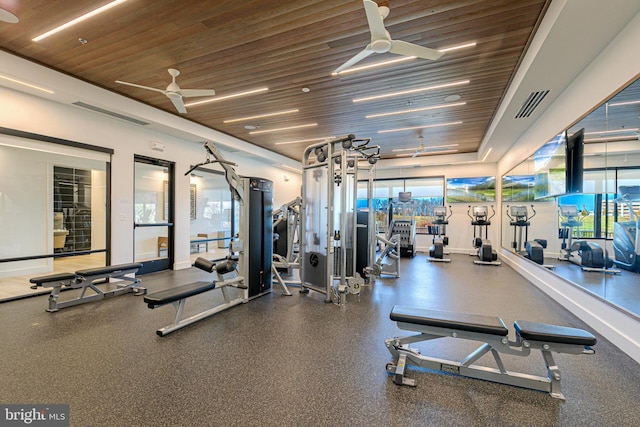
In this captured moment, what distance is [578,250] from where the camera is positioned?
3764mm

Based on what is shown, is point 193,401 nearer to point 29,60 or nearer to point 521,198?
point 29,60

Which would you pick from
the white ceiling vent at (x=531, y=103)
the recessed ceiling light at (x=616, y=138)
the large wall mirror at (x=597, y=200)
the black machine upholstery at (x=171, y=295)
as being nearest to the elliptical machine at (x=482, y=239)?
the large wall mirror at (x=597, y=200)

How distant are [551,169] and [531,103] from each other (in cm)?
107

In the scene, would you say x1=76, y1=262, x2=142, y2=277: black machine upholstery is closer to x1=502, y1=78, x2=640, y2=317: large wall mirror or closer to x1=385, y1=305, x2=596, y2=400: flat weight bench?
x1=385, y1=305, x2=596, y2=400: flat weight bench

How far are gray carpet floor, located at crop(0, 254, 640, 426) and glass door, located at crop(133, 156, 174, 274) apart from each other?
2183mm

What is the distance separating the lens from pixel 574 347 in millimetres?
1925

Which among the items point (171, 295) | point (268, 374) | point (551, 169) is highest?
point (551, 169)

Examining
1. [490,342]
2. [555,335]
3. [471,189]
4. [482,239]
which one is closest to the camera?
[555,335]

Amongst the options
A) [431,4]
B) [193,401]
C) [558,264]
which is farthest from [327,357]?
[558,264]

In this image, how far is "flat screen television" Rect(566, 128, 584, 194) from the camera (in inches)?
139

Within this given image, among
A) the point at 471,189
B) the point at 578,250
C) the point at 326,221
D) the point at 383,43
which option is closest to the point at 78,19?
the point at 383,43

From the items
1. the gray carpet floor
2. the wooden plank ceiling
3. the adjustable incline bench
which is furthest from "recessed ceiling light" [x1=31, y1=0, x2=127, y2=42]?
the gray carpet floor

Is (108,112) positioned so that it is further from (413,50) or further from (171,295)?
(413,50)

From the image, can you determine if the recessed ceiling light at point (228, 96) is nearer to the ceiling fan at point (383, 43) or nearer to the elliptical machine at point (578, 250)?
the ceiling fan at point (383, 43)
